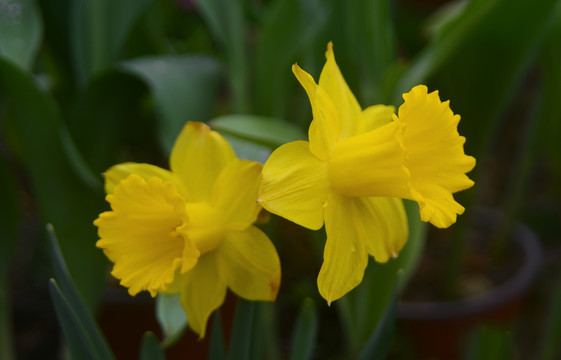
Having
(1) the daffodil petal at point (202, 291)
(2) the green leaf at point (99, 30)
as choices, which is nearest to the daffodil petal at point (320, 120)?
(1) the daffodil petal at point (202, 291)

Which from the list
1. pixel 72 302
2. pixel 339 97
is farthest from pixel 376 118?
pixel 72 302

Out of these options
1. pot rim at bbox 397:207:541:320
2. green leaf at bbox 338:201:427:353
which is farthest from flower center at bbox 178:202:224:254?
pot rim at bbox 397:207:541:320

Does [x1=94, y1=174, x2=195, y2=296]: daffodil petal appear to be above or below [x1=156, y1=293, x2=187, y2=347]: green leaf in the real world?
above

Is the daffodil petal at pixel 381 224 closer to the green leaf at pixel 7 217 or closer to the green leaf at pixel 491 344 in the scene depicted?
the green leaf at pixel 491 344

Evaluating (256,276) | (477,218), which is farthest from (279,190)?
(477,218)

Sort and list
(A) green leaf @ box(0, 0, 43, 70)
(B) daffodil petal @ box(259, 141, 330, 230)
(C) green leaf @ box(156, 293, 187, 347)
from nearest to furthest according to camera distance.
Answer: (B) daffodil petal @ box(259, 141, 330, 230) → (C) green leaf @ box(156, 293, 187, 347) → (A) green leaf @ box(0, 0, 43, 70)

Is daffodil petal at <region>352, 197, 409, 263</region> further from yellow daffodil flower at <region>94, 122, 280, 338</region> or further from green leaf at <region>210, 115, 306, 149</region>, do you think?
green leaf at <region>210, 115, 306, 149</region>
